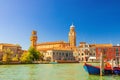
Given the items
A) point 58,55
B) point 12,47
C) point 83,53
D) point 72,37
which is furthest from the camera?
point 72,37

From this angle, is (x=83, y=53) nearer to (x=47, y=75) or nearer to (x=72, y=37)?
(x=72, y=37)

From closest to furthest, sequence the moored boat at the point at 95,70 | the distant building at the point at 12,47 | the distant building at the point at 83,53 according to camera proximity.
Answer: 1. the moored boat at the point at 95,70
2. the distant building at the point at 83,53
3. the distant building at the point at 12,47

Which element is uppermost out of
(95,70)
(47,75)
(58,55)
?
(58,55)

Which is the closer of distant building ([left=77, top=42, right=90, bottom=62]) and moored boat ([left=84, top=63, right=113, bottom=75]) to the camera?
moored boat ([left=84, top=63, right=113, bottom=75])

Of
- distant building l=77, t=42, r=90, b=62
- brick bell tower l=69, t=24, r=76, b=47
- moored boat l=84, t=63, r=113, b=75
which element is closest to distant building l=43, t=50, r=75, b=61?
distant building l=77, t=42, r=90, b=62

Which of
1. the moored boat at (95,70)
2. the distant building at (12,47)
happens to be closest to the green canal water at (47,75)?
the moored boat at (95,70)

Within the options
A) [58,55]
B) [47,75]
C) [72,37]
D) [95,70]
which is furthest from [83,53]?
[95,70]

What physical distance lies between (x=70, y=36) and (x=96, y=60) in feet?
67.4

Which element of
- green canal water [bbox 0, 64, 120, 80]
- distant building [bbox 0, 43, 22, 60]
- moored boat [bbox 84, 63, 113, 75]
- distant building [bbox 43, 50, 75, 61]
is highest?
distant building [bbox 0, 43, 22, 60]

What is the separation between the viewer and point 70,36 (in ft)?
333

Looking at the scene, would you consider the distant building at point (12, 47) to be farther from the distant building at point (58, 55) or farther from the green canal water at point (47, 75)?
the green canal water at point (47, 75)

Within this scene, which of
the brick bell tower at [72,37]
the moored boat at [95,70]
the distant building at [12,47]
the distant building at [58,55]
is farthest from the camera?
the brick bell tower at [72,37]

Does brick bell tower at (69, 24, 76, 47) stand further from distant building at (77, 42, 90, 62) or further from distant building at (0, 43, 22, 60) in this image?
distant building at (0, 43, 22, 60)

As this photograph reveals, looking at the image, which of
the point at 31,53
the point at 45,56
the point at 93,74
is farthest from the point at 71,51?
the point at 93,74
